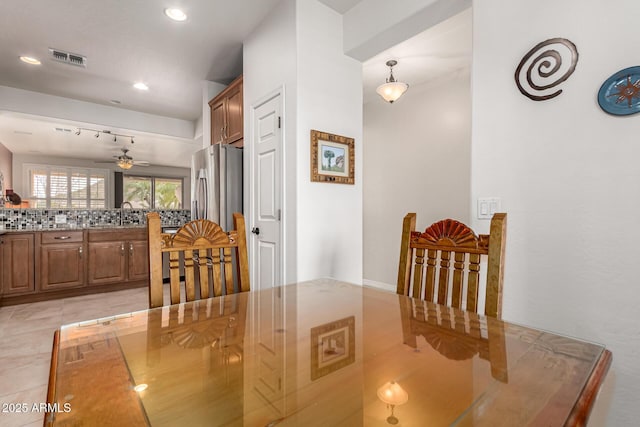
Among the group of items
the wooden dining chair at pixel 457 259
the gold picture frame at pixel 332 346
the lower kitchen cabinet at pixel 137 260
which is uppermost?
the wooden dining chair at pixel 457 259

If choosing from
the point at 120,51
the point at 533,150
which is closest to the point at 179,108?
the point at 120,51

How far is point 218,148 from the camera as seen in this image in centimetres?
297

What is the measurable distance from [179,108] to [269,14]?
2.84 m

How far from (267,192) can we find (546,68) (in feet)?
6.51

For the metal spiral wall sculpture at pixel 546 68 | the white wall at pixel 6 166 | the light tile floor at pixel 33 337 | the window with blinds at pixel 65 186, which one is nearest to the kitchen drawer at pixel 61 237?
the light tile floor at pixel 33 337

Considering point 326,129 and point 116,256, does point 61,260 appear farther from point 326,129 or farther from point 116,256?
point 326,129

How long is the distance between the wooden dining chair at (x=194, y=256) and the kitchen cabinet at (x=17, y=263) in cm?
376

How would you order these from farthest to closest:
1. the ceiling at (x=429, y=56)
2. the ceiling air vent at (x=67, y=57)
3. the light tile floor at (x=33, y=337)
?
1. the ceiling air vent at (x=67, y=57)
2. the ceiling at (x=429, y=56)
3. the light tile floor at (x=33, y=337)

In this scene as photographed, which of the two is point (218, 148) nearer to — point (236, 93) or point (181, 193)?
point (236, 93)

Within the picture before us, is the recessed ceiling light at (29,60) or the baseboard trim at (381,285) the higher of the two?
the recessed ceiling light at (29,60)

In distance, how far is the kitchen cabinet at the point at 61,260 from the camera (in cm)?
385

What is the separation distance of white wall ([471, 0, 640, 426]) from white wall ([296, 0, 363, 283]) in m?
1.12

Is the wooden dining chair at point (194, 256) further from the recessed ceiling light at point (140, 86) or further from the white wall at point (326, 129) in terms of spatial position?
the recessed ceiling light at point (140, 86)

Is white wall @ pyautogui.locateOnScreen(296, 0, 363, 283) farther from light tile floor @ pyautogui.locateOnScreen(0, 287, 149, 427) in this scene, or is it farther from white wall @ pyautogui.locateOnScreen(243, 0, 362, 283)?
light tile floor @ pyautogui.locateOnScreen(0, 287, 149, 427)
